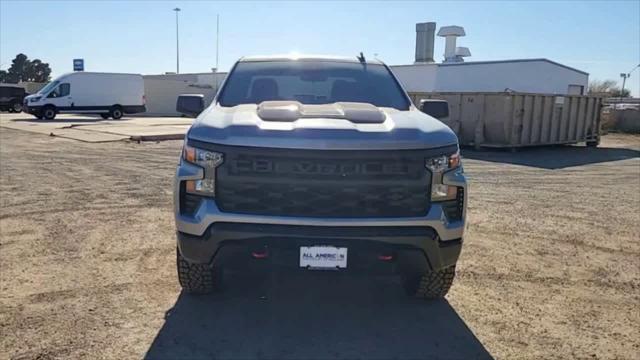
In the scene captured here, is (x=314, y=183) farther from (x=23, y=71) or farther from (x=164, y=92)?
(x=23, y=71)

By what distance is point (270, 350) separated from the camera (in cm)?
337

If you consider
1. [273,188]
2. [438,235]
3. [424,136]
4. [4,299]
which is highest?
[424,136]

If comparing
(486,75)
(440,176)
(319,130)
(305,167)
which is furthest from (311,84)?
(486,75)

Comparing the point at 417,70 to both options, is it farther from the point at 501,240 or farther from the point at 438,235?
the point at 438,235

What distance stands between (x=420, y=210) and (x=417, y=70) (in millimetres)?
31333

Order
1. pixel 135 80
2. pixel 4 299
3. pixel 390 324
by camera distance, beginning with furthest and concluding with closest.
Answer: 1. pixel 135 80
2. pixel 4 299
3. pixel 390 324

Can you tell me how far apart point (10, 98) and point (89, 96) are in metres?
12.4

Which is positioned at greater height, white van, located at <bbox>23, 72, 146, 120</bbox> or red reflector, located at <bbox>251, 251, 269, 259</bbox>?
white van, located at <bbox>23, 72, 146, 120</bbox>

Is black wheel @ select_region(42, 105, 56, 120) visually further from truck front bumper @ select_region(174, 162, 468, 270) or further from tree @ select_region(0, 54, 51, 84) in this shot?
tree @ select_region(0, 54, 51, 84)

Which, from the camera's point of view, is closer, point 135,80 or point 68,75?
point 68,75

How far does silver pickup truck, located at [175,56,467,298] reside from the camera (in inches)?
129

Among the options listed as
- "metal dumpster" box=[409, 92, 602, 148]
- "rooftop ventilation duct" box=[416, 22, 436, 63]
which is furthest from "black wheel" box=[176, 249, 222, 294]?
"rooftop ventilation duct" box=[416, 22, 436, 63]

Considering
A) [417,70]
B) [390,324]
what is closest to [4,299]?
[390,324]

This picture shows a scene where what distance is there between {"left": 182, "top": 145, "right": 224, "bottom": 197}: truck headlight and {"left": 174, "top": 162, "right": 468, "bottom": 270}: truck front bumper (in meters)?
0.04
